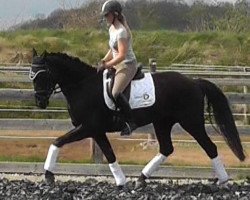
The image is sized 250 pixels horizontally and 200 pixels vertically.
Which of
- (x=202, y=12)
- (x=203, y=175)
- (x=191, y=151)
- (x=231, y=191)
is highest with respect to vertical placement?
(x=231, y=191)

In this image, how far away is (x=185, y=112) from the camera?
8836 millimetres

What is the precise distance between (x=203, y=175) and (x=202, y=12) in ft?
146

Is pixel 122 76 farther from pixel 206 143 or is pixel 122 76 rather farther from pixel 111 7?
pixel 206 143

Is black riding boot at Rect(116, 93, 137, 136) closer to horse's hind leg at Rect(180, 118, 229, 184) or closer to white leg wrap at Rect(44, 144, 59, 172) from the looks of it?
horse's hind leg at Rect(180, 118, 229, 184)

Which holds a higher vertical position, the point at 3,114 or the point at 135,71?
the point at 135,71

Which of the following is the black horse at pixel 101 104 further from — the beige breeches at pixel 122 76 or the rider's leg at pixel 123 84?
the beige breeches at pixel 122 76

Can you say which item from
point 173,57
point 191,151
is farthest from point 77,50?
point 191,151

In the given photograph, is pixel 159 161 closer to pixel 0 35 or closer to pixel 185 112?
pixel 185 112

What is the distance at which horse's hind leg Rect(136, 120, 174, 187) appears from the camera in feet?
29.2

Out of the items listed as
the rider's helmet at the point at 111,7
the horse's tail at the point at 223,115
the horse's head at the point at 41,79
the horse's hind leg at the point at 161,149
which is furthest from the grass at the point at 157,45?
the rider's helmet at the point at 111,7

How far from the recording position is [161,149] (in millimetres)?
9039

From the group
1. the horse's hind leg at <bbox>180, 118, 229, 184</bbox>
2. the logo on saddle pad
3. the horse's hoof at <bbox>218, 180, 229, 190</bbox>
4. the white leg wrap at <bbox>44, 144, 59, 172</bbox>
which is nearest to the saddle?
the logo on saddle pad

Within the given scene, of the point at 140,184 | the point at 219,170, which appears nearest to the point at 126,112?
the point at 140,184

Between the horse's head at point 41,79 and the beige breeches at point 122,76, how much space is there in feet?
2.80
